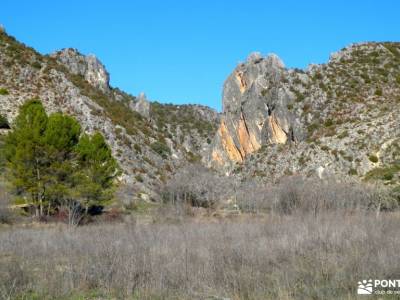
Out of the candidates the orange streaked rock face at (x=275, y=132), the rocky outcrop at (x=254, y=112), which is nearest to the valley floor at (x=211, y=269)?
the rocky outcrop at (x=254, y=112)

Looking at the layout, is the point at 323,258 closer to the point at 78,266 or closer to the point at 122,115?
the point at 78,266

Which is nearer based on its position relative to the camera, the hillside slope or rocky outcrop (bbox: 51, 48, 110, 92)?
the hillside slope

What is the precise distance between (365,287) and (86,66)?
72.9m

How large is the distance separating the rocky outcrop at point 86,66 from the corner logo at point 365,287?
69.8m

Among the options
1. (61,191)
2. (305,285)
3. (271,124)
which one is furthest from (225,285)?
(271,124)

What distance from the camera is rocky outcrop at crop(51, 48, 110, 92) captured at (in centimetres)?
7419

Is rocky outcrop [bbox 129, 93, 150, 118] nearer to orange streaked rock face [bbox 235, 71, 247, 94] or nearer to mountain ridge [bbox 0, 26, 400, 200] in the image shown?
mountain ridge [bbox 0, 26, 400, 200]

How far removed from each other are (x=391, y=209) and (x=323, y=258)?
64.7 ft

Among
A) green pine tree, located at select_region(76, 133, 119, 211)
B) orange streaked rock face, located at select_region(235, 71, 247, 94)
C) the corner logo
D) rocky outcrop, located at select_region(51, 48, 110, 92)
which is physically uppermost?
rocky outcrop, located at select_region(51, 48, 110, 92)

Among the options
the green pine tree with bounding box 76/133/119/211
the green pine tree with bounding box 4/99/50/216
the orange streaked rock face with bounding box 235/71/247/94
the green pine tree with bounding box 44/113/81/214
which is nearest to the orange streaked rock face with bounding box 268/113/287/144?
the orange streaked rock face with bounding box 235/71/247/94

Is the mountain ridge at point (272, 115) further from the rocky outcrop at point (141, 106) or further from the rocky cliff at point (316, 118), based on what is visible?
the rocky outcrop at point (141, 106)

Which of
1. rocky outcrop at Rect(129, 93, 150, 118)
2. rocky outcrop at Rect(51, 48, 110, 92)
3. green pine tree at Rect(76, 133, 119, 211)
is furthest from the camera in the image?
rocky outcrop at Rect(129, 93, 150, 118)

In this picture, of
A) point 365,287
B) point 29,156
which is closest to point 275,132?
point 29,156

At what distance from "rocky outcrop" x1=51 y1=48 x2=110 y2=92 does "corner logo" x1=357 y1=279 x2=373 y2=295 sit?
2749 inches
